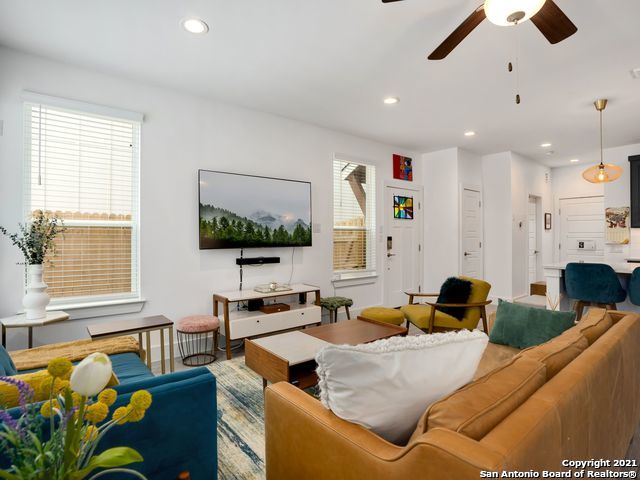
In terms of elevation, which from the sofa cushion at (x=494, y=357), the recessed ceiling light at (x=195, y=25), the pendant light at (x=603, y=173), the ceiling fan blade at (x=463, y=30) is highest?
the recessed ceiling light at (x=195, y=25)

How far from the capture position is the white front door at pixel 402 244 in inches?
219

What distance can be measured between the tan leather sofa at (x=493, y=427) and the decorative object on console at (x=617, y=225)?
5706 millimetres

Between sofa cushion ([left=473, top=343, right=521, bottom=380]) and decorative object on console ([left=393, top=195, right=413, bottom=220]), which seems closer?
sofa cushion ([left=473, top=343, right=521, bottom=380])

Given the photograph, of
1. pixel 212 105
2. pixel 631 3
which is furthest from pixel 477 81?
pixel 212 105

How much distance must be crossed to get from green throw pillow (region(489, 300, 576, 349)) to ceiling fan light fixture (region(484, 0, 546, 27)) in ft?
5.64

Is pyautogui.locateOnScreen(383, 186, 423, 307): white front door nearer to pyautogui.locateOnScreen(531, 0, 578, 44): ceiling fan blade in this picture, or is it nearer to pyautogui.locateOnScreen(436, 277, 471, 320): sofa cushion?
pyautogui.locateOnScreen(436, 277, 471, 320): sofa cushion

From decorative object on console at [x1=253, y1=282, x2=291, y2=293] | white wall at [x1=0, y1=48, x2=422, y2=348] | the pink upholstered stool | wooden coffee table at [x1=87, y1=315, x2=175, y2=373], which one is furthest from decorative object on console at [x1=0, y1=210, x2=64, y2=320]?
decorative object on console at [x1=253, y1=282, x2=291, y2=293]

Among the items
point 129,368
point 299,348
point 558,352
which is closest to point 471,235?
point 299,348

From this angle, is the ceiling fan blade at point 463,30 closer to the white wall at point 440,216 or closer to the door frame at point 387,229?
the door frame at point 387,229

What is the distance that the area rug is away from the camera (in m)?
1.81

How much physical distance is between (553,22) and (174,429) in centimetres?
268

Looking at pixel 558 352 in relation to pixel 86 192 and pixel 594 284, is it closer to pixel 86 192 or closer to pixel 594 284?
pixel 594 284

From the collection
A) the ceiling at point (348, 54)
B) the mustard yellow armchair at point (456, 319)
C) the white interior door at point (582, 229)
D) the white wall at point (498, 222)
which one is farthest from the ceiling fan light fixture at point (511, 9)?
the white interior door at point (582, 229)

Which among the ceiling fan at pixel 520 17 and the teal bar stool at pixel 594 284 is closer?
the ceiling fan at pixel 520 17
